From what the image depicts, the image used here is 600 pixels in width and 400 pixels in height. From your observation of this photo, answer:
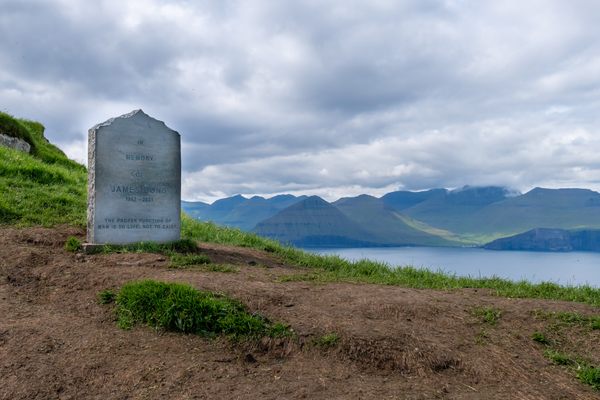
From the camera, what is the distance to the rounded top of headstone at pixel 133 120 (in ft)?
34.1

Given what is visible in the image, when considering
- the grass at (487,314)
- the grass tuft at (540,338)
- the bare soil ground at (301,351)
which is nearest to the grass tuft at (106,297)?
the bare soil ground at (301,351)

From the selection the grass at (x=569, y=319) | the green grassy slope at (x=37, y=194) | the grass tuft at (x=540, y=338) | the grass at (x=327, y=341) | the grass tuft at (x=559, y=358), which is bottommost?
the grass tuft at (x=559, y=358)

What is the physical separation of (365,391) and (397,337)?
1114 millimetres

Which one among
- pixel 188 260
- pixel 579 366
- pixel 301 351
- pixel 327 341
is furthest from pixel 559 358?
pixel 188 260

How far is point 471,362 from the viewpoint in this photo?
5.41 m

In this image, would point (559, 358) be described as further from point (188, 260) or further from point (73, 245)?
point (73, 245)

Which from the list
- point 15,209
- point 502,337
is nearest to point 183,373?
point 502,337

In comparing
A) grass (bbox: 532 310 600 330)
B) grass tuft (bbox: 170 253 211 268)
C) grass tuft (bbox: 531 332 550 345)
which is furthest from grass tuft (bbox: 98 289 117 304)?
grass (bbox: 532 310 600 330)

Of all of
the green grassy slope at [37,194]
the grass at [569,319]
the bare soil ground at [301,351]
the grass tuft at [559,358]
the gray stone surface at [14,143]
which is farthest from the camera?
the gray stone surface at [14,143]

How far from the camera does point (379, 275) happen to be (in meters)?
10.6

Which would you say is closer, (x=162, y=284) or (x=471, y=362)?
→ (x=471, y=362)

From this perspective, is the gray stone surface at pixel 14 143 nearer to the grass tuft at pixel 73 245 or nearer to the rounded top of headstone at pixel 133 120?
the rounded top of headstone at pixel 133 120

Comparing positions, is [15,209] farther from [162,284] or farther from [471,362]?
[471,362]

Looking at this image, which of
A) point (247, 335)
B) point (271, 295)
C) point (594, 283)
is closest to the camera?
point (247, 335)
